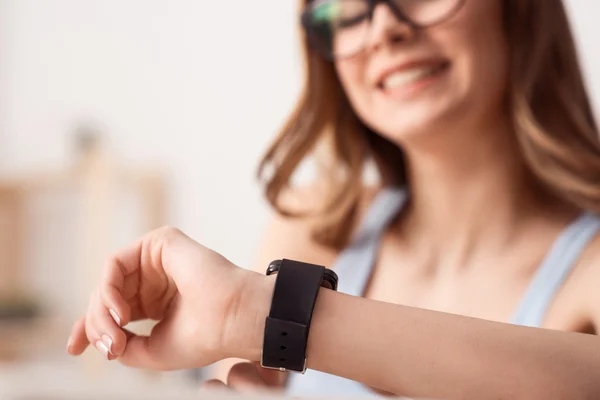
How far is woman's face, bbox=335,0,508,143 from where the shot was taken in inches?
32.8

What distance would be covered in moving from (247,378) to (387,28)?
473mm

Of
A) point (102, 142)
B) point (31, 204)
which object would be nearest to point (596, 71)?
point (102, 142)

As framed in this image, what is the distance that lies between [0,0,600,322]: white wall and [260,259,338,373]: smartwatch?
1.42 m

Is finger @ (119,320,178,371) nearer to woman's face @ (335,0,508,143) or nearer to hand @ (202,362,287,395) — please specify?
hand @ (202,362,287,395)

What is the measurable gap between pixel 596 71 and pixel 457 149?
25.3 inches

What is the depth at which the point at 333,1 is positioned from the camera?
0.89 meters

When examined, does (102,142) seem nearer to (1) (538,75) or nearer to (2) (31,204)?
(2) (31,204)

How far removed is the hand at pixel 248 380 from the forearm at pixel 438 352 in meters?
0.03

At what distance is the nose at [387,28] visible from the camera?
2.74 feet

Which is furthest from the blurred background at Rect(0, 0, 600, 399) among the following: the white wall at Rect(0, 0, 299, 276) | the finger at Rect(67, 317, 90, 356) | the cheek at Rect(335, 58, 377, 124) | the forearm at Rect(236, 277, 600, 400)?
the forearm at Rect(236, 277, 600, 400)

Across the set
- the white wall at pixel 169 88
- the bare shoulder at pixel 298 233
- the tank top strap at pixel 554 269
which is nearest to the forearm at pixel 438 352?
the tank top strap at pixel 554 269

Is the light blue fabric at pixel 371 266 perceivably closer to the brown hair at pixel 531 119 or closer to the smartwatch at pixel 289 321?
the brown hair at pixel 531 119

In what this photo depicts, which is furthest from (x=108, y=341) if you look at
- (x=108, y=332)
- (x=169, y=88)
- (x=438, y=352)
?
(x=169, y=88)

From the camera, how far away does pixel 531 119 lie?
852 millimetres
